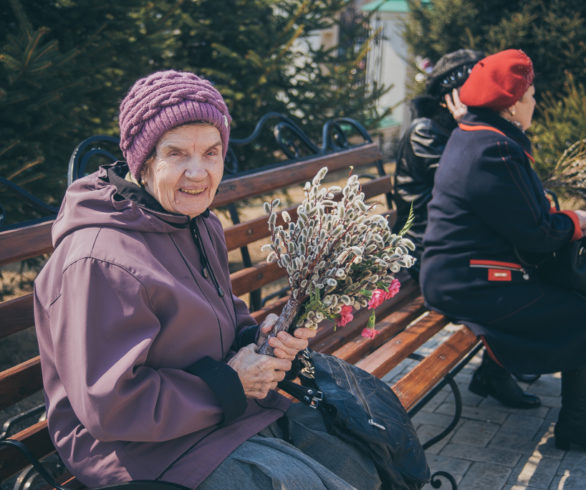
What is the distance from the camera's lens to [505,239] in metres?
2.93

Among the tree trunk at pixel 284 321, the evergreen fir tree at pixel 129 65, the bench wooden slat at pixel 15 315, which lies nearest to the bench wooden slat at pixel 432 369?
the tree trunk at pixel 284 321

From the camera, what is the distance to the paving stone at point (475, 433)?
3270 mm

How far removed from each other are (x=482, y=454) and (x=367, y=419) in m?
1.47

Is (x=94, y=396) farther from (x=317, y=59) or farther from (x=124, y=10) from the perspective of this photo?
(x=317, y=59)

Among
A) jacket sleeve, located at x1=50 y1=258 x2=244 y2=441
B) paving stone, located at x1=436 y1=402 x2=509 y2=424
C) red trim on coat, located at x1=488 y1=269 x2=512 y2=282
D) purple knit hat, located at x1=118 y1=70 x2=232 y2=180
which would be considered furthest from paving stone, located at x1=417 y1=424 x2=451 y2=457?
purple knit hat, located at x1=118 y1=70 x2=232 y2=180

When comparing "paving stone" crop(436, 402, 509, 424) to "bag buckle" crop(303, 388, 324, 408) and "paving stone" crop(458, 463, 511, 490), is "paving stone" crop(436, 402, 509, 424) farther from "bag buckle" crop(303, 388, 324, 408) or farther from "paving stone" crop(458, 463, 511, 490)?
"bag buckle" crop(303, 388, 324, 408)

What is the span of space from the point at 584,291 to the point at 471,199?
72 cm

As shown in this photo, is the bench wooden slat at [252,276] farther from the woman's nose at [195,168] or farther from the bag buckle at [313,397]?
the woman's nose at [195,168]

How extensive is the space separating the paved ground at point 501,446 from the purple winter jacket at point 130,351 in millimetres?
1564

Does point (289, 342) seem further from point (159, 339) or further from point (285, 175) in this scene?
point (285, 175)

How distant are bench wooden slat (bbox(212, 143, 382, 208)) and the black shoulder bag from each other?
1395 mm

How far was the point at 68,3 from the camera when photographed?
12.6 feet

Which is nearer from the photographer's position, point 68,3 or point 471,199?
point 471,199

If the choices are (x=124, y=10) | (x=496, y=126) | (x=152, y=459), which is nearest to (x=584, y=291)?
(x=496, y=126)
